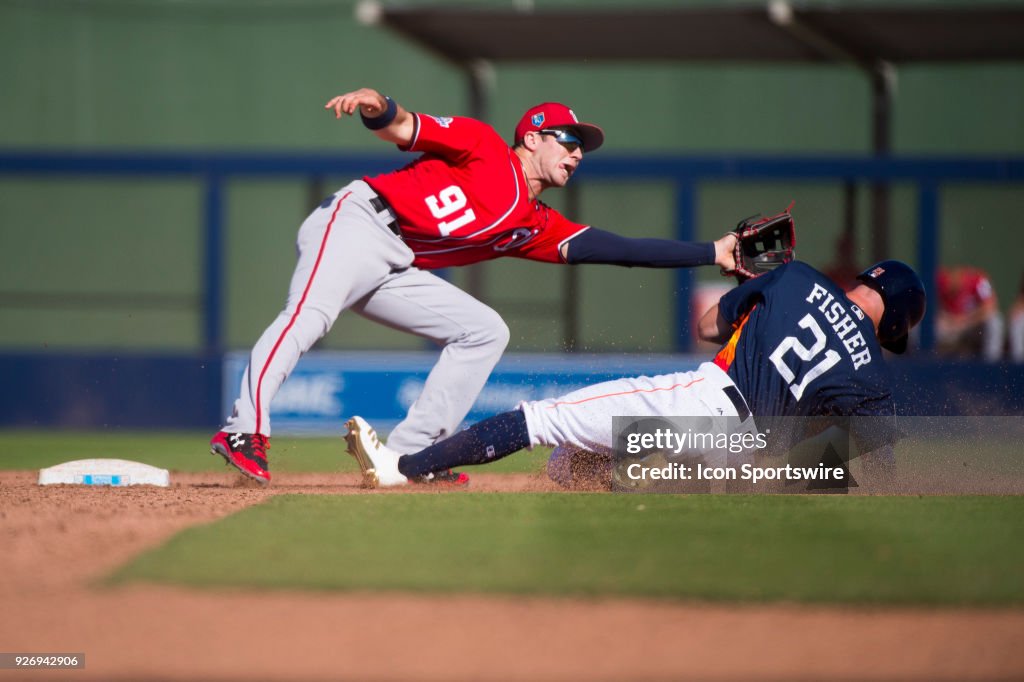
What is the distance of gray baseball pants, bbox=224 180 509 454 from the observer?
4.76m

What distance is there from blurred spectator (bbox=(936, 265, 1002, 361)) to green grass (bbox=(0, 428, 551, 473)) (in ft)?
16.4

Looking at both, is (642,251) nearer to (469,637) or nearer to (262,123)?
(469,637)

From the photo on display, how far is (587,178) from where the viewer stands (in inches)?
372

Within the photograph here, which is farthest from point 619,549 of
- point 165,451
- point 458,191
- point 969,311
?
point 969,311

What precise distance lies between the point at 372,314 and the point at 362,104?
0.96 m

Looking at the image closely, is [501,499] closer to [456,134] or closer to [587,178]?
[456,134]

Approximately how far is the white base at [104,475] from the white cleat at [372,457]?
921mm

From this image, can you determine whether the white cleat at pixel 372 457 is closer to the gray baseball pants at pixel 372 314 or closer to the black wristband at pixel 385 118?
the gray baseball pants at pixel 372 314

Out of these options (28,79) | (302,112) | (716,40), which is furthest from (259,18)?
(716,40)

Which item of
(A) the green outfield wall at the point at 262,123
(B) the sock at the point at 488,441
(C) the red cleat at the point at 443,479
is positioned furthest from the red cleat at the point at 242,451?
(A) the green outfield wall at the point at 262,123

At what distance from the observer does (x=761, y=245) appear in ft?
17.6

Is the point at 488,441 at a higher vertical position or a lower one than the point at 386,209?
lower

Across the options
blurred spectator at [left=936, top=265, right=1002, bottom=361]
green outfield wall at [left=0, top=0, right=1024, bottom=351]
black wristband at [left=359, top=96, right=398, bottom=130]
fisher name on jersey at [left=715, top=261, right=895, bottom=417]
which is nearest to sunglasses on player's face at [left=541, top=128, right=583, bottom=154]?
black wristband at [left=359, top=96, right=398, bottom=130]

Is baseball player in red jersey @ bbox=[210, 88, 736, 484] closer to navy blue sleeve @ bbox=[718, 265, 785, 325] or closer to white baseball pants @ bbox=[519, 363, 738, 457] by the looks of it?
navy blue sleeve @ bbox=[718, 265, 785, 325]
